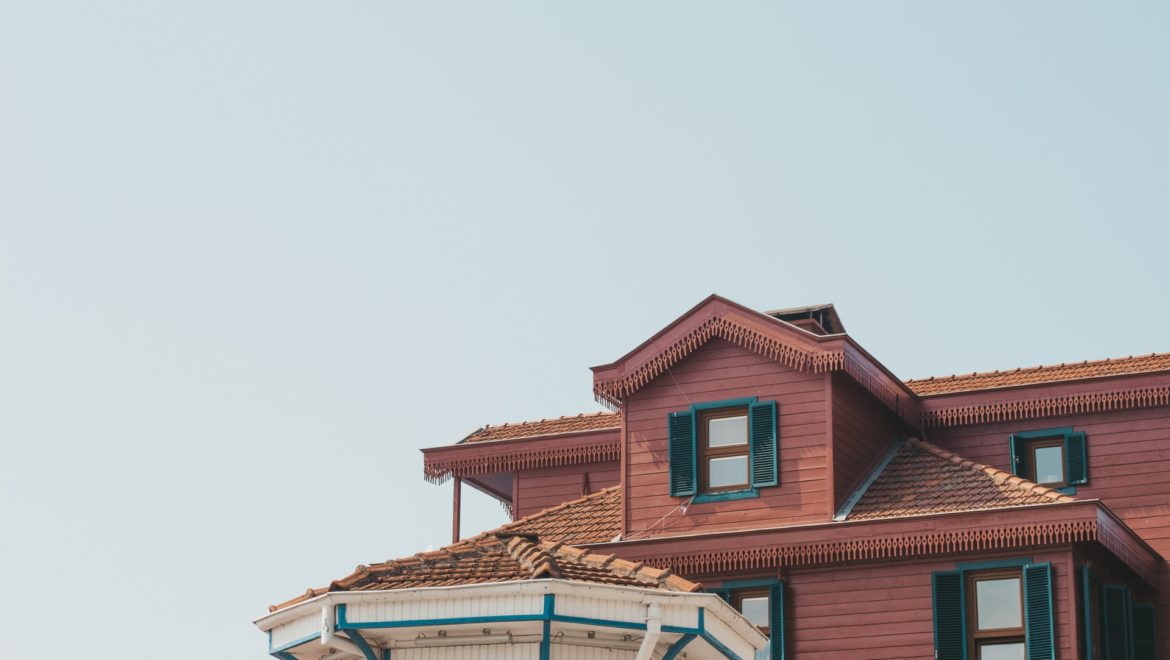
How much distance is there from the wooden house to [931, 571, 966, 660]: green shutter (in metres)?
0.02

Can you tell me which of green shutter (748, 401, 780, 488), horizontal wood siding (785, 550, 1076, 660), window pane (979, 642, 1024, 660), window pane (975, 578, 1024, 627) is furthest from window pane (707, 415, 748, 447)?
window pane (979, 642, 1024, 660)

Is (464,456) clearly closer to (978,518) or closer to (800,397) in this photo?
(800,397)

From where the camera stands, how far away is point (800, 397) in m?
30.9

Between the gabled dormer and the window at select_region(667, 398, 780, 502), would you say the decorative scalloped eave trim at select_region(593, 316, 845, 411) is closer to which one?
the gabled dormer

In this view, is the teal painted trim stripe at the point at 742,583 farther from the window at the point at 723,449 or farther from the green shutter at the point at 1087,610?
the green shutter at the point at 1087,610

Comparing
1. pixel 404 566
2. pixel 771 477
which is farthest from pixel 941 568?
pixel 404 566

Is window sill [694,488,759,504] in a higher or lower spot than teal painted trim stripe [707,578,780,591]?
higher

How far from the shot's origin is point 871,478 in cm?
3155

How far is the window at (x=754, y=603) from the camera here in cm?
3017

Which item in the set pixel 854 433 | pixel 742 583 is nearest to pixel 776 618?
pixel 742 583

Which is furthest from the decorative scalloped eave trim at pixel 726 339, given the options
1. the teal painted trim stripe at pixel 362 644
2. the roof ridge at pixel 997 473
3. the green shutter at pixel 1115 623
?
the teal painted trim stripe at pixel 362 644

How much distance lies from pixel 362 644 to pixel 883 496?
482 inches

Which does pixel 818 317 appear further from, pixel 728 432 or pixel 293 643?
pixel 293 643

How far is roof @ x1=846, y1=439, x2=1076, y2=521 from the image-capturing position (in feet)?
96.1
